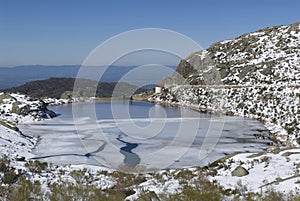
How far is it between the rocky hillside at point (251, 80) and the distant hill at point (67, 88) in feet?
26.1

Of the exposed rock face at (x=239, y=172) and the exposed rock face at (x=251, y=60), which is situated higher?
the exposed rock face at (x=251, y=60)

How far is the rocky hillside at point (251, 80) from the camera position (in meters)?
31.2

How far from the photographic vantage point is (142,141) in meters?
20.0

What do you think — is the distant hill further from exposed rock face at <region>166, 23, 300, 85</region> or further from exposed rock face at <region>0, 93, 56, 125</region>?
exposed rock face at <region>0, 93, 56, 125</region>

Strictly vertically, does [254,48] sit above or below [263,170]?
above

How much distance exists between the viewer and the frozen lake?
15.4 meters

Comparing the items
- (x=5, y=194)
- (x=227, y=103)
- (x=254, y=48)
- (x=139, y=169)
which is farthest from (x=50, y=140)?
(x=254, y=48)

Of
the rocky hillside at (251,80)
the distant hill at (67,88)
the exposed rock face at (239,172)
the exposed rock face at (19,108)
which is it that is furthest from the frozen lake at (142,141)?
the distant hill at (67,88)

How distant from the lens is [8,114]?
3012cm

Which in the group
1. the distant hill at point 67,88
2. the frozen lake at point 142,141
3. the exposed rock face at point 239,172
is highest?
the distant hill at point 67,88

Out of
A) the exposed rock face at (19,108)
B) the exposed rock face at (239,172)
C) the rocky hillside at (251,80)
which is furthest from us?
the rocky hillside at (251,80)

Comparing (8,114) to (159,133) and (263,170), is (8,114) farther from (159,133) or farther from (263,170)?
(263,170)

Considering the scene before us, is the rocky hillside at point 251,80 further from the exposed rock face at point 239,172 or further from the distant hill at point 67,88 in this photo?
the exposed rock face at point 239,172

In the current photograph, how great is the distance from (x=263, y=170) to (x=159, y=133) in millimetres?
13546
